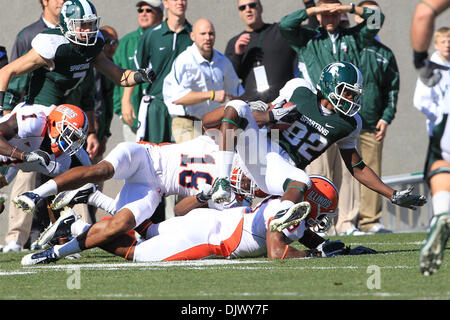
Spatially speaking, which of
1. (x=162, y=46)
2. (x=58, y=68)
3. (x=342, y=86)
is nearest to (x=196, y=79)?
(x=162, y=46)

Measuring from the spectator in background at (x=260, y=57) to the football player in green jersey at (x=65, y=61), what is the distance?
1.65 metres

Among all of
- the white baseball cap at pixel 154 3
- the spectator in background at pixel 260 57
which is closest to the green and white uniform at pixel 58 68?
the spectator in background at pixel 260 57

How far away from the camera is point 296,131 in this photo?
271 inches

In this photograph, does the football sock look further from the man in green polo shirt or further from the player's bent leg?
the man in green polo shirt

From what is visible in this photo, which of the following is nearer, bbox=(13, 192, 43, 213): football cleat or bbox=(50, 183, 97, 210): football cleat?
bbox=(13, 192, 43, 213): football cleat

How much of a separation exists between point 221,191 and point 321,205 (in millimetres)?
836

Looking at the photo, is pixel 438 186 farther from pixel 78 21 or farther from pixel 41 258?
pixel 78 21

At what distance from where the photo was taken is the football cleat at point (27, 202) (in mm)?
Answer: 5996

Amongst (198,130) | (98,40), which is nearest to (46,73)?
(98,40)

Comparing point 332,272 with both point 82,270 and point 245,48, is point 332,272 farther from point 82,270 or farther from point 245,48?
point 245,48

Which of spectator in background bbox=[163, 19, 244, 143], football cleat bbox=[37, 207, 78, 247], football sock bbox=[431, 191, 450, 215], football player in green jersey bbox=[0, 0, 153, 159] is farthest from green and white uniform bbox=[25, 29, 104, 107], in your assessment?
football sock bbox=[431, 191, 450, 215]

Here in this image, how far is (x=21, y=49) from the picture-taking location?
27.3ft

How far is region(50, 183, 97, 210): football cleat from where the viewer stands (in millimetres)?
6508

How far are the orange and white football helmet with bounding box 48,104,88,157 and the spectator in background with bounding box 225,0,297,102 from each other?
2.37 metres
